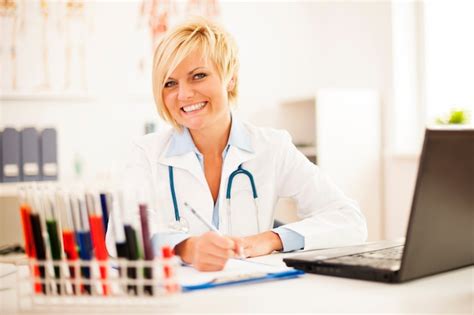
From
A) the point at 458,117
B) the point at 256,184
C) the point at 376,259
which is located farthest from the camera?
the point at 458,117

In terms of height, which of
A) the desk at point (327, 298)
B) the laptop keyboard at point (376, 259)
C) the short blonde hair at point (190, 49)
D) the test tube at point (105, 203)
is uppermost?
the short blonde hair at point (190, 49)

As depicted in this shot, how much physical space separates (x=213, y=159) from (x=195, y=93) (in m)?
0.22

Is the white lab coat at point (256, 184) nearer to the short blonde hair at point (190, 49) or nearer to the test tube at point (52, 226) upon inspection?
the short blonde hair at point (190, 49)

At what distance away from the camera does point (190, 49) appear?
6.49 feet

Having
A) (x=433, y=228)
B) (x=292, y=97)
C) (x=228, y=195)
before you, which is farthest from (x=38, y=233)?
(x=292, y=97)

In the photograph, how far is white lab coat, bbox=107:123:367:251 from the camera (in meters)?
1.91

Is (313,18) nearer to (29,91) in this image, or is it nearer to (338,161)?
(338,161)

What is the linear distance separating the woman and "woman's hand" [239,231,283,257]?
0.47ft

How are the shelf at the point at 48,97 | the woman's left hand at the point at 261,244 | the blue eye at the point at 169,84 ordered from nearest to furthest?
1. the woman's left hand at the point at 261,244
2. the blue eye at the point at 169,84
3. the shelf at the point at 48,97

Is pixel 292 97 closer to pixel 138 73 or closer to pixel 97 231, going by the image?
pixel 138 73

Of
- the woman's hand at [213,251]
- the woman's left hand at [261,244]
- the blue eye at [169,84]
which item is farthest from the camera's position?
the blue eye at [169,84]

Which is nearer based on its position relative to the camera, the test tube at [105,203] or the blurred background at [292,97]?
the test tube at [105,203]

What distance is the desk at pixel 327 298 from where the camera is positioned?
1.06m

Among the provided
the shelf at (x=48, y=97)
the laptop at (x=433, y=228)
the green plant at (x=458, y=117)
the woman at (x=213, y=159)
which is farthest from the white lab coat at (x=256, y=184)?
the shelf at (x=48, y=97)
